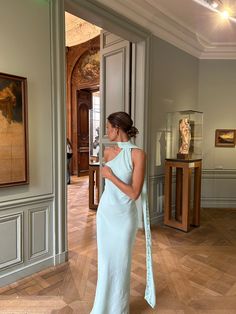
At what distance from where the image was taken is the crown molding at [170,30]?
3798 millimetres

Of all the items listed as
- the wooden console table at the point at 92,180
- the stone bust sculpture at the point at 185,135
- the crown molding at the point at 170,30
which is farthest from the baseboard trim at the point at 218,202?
the crown molding at the point at 170,30

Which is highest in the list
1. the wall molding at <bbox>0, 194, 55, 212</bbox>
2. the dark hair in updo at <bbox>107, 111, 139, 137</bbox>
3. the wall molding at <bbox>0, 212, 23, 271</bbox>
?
the dark hair in updo at <bbox>107, 111, 139, 137</bbox>

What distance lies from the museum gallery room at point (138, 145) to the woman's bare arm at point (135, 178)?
0.26m

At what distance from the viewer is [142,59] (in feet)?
14.0

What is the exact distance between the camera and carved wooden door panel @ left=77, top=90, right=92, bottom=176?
1054 cm

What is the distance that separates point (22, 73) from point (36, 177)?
44.8 inches

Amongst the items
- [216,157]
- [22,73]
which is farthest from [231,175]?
[22,73]

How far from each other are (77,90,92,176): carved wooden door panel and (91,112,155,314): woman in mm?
8733

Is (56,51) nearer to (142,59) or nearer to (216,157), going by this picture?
(142,59)

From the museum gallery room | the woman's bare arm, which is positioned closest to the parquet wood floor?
the museum gallery room

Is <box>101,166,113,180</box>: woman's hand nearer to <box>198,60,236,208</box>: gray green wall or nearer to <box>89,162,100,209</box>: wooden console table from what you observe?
<box>89,162,100,209</box>: wooden console table

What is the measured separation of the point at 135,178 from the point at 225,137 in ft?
15.4

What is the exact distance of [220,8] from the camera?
13.5ft

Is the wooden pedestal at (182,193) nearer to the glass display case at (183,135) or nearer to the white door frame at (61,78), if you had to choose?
the glass display case at (183,135)
